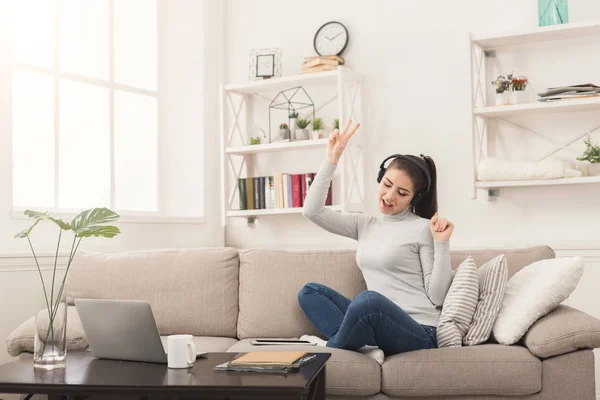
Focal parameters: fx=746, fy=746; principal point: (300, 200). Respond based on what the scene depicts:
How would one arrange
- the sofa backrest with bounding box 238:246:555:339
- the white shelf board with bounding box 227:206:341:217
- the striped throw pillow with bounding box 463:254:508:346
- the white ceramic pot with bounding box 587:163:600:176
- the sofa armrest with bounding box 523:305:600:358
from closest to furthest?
the sofa armrest with bounding box 523:305:600:358 < the striped throw pillow with bounding box 463:254:508:346 < the sofa backrest with bounding box 238:246:555:339 < the white ceramic pot with bounding box 587:163:600:176 < the white shelf board with bounding box 227:206:341:217

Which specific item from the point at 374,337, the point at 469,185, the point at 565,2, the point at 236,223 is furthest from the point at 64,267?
the point at 565,2

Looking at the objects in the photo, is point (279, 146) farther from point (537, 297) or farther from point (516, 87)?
point (537, 297)

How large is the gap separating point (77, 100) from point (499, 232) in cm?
242

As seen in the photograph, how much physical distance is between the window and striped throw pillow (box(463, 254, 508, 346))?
88.8 inches

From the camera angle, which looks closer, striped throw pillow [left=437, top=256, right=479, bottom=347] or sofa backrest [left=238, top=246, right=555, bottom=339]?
striped throw pillow [left=437, top=256, right=479, bottom=347]

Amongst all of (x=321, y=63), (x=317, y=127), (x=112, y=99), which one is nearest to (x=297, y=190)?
(x=317, y=127)

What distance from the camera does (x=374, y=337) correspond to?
8.60 ft

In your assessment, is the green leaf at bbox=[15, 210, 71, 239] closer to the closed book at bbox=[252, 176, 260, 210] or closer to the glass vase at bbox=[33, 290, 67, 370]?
the glass vase at bbox=[33, 290, 67, 370]

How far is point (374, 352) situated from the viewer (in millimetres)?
2617

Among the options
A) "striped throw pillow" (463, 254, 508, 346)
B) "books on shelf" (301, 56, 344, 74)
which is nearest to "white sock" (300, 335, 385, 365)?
"striped throw pillow" (463, 254, 508, 346)

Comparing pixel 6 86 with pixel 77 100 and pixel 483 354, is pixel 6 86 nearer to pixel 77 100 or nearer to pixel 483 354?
pixel 77 100

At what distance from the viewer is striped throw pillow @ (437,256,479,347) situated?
8.78 ft

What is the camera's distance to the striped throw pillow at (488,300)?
270 centimetres

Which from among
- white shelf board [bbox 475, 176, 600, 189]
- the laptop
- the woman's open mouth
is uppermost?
white shelf board [bbox 475, 176, 600, 189]
